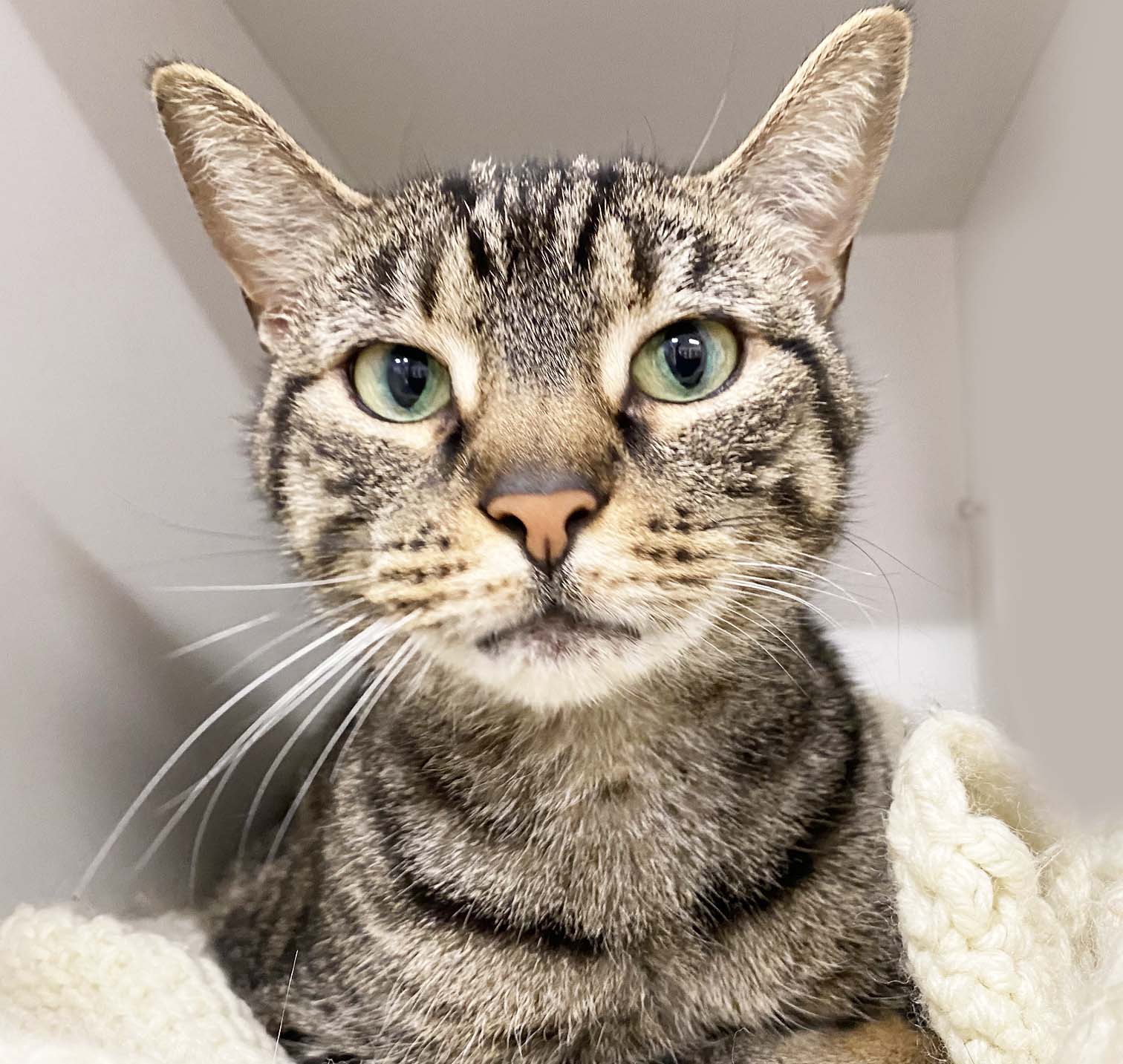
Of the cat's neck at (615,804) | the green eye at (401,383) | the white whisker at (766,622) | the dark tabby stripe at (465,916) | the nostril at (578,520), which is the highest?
the green eye at (401,383)

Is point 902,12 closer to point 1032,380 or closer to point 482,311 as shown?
point 1032,380

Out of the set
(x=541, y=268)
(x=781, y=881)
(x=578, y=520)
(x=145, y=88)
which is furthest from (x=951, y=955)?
(x=145, y=88)

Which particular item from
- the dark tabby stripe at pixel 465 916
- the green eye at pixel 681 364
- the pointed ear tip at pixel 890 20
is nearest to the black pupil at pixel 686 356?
the green eye at pixel 681 364

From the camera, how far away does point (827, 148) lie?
0.88m

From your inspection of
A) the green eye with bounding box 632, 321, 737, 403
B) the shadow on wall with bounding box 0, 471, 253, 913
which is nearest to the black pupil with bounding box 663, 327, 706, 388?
the green eye with bounding box 632, 321, 737, 403

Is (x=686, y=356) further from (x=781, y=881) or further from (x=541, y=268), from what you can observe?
(x=781, y=881)

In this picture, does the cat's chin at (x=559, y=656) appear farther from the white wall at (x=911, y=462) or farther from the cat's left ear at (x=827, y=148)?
the white wall at (x=911, y=462)

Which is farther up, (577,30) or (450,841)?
(577,30)

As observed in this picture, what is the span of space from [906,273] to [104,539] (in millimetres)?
1178

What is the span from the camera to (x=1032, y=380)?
0.86 meters

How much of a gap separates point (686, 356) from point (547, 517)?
0.23m

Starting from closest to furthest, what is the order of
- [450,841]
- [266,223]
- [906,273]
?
[450,841]
[266,223]
[906,273]

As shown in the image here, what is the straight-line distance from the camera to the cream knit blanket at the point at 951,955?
1.92ft

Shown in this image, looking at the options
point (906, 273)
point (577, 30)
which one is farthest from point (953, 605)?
point (577, 30)
